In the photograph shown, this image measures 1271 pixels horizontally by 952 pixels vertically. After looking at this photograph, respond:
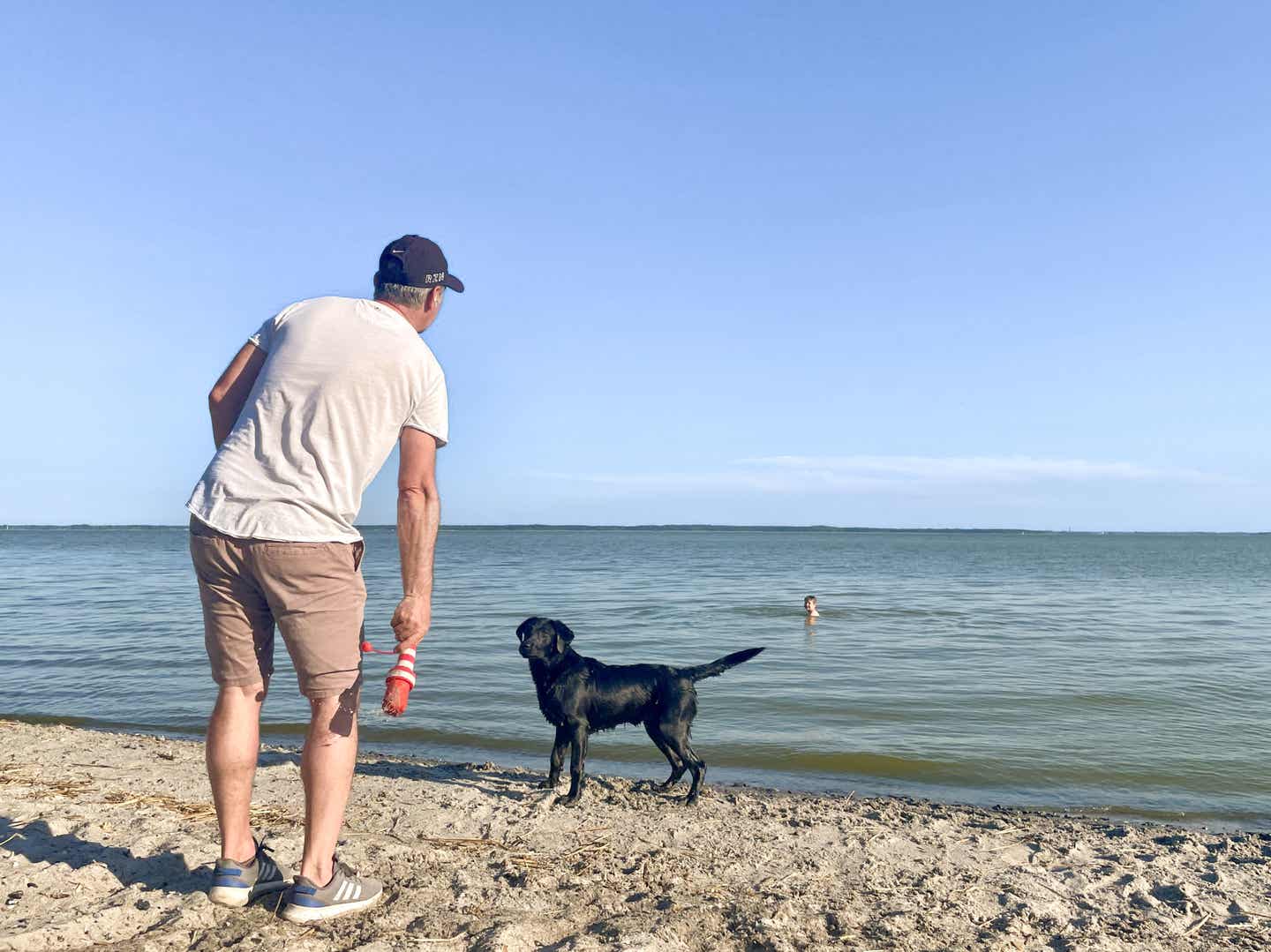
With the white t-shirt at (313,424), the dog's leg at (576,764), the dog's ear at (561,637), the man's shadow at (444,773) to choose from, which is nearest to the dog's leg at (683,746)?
the dog's leg at (576,764)

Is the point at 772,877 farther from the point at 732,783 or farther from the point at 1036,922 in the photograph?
the point at 732,783

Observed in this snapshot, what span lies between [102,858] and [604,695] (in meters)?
2.85

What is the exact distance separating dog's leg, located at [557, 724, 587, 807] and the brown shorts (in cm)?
250

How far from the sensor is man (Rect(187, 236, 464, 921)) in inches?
113

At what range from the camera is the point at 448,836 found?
4.23 meters

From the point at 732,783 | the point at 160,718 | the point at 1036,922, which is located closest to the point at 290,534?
the point at 1036,922

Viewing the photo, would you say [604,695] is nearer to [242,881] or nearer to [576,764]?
[576,764]

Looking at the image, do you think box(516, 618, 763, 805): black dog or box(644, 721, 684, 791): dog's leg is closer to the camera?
box(516, 618, 763, 805): black dog

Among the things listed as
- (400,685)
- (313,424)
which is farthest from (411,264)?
(400,685)

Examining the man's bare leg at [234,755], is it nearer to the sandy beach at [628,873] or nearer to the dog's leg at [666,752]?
the sandy beach at [628,873]

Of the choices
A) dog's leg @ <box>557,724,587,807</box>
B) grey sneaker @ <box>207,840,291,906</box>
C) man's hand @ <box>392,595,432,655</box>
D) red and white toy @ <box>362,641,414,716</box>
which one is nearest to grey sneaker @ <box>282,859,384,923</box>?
grey sneaker @ <box>207,840,291,906</box>

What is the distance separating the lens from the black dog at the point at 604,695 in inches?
220

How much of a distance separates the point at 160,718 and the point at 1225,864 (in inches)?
328

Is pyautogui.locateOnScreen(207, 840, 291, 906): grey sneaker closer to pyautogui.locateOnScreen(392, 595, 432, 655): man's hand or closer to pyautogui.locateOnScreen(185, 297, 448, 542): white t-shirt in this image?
pyautogui.locateOnScreen(392, 595, 432, 655): man's hand
